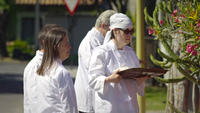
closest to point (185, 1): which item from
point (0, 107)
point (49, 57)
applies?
point (49, 57)

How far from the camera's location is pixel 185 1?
7.11m

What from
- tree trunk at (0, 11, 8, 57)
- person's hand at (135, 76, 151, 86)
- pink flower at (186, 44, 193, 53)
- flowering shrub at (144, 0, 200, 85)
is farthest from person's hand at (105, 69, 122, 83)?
tree trunk at (0, 11, 8, 57)

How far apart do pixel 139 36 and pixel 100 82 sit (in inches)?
98.5

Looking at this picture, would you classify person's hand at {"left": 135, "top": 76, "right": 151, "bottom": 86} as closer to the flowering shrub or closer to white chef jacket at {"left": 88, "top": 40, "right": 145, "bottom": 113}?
white chef jacket at {"left": 88, "top": 40, "right": 145, "bottom": 113}

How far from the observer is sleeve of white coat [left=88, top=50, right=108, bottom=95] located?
450 centimetres

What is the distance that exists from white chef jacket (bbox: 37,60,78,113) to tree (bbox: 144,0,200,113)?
8.54ft

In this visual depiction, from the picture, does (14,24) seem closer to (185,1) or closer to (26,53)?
(26,53)

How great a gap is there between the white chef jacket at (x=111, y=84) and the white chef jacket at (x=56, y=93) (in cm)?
57

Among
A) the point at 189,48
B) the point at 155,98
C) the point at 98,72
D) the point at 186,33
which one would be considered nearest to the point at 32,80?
the point at 98,72

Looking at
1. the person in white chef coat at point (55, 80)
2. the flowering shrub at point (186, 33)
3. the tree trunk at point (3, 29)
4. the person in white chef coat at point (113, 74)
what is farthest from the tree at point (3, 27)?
the person in white chef coat at point (55, 80)

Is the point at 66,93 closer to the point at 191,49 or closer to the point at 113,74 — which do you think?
the point at 113,74

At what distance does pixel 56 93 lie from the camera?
3.98 m

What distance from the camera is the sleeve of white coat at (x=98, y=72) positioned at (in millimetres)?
4504

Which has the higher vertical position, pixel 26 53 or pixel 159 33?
pixel 159 33
